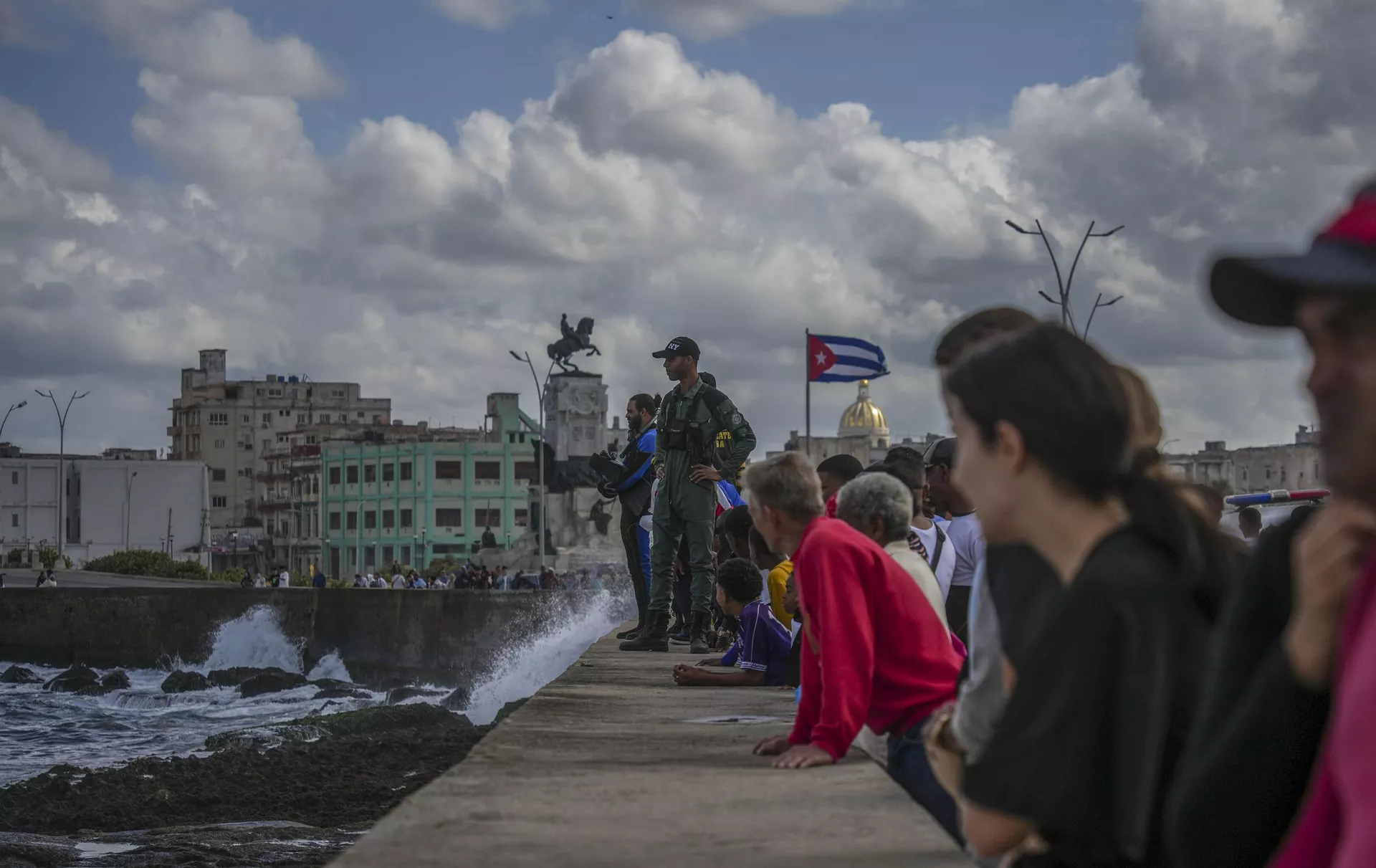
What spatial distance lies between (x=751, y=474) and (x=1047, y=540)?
295 centimetres

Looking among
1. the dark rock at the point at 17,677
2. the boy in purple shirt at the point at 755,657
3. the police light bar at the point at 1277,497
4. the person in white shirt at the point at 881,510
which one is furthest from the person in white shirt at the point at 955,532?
the dark rock at the point at 17,677

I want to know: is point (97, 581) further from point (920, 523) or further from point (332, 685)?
point (920, 523)

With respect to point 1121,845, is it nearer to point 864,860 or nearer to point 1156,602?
point 1156,602

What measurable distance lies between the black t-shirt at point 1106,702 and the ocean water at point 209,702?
20.2 m

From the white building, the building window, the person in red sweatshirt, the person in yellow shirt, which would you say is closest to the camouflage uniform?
the person in yellow shirt

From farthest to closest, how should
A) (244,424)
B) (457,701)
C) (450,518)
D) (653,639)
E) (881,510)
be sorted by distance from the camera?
(244,424) < (450,518) < (457,701) < (653,639) < (881,510)

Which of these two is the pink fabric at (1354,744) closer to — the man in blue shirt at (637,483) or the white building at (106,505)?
the man in blue shirt at (637,483)

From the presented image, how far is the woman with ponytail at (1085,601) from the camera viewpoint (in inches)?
91.0

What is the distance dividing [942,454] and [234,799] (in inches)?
440

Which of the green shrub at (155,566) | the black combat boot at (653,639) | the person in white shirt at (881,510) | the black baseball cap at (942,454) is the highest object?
the black baseball cap at (942,454)

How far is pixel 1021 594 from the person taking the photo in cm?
285

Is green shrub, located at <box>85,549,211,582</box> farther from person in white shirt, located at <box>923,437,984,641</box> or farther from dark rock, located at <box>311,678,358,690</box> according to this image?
person in white shirt, located at <box>923,437,984,641</box>

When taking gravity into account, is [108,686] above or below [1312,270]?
below

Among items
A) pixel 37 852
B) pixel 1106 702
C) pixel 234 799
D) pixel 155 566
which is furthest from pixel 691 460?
pixel 155 566
